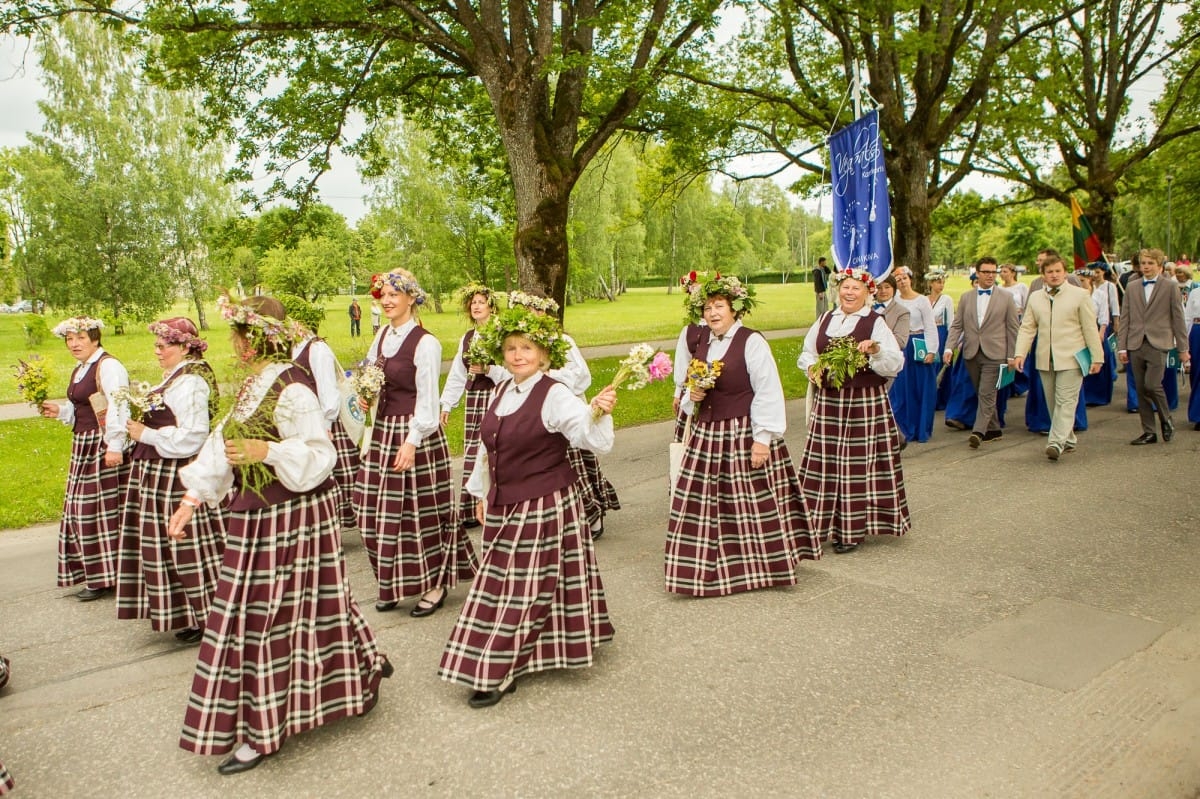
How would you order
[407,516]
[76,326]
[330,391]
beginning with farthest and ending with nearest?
1. [76,326]
2. [407,516]
3. [330,391]

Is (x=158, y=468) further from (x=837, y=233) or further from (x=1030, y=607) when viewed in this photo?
(x=837, y=233)

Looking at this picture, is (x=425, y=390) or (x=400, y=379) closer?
(x=425, y=390)

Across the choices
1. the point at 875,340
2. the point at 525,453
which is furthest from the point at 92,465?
the point at 875,340

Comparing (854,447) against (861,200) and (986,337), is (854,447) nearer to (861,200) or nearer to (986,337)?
(861,200)

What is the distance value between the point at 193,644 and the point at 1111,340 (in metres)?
13.2

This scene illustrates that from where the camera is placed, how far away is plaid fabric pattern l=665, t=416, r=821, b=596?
5.61 meters

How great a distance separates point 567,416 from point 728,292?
194 cm

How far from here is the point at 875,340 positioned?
20.9 ft

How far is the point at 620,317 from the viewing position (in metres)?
45.0

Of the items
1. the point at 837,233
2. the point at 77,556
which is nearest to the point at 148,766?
the point at 77,556

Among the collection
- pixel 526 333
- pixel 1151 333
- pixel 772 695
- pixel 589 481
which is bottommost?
pixel 772 695

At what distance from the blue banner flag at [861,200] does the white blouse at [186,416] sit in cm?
680

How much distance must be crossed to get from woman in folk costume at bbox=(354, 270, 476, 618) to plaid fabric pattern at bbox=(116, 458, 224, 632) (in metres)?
0.94

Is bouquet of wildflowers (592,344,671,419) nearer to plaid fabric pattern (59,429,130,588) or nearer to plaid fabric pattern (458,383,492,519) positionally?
plaid fabric pattern (458,383,492,519)
